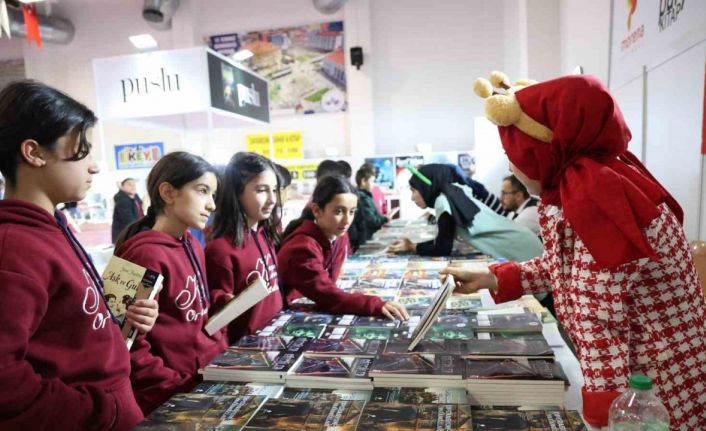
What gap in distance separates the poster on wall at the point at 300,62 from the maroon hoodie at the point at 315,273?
6.31 meters

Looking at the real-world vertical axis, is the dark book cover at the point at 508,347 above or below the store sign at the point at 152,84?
below

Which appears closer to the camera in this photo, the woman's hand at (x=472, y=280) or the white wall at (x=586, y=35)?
the woman's hand at (x=472, y=280)

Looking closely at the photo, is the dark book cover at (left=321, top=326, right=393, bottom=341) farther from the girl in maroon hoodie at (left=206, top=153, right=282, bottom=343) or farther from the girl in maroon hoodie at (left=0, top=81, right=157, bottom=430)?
the girl in maroon hoodie at (left=0, top=81, right=157, bottom=430)

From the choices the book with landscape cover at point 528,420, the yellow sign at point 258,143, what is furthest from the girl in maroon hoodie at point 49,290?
the yellow sign at point 258,143

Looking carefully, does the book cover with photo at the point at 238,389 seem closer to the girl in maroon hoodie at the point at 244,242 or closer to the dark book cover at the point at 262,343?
the dark book cover at the point at 262,343

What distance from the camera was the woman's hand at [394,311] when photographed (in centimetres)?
146

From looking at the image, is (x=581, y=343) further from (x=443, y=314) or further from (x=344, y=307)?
(x=344, y=307)

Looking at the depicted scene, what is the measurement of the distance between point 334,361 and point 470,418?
0.38m

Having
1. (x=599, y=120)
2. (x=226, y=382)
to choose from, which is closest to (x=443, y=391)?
(x=226, y=382)

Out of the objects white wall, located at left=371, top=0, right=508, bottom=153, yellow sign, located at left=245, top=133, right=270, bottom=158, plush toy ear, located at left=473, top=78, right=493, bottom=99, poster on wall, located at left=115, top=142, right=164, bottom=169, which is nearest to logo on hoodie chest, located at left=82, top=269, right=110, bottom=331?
plush toy ear, located at left=473, top=78, right=493, bottom=99

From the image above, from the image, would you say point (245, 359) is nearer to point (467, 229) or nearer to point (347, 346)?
point (347, 346)

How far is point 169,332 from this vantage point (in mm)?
1303

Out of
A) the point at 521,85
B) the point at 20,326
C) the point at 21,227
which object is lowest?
the point at 20,326

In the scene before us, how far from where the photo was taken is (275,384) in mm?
1057
